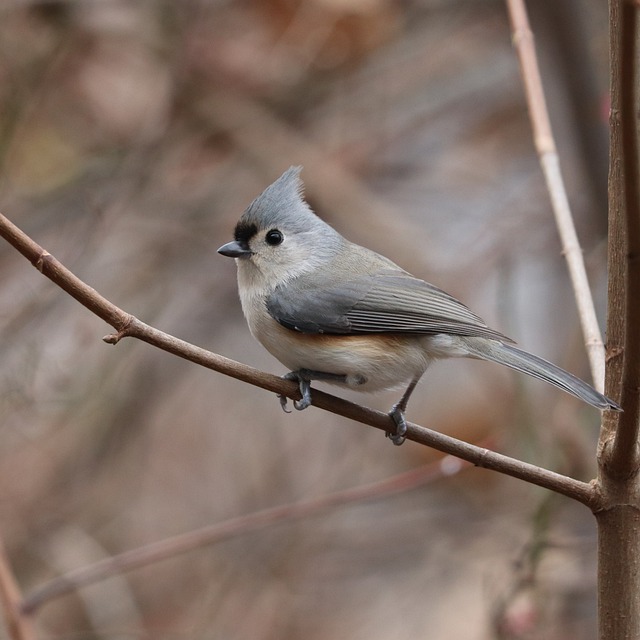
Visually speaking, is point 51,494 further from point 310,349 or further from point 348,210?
point 310,349

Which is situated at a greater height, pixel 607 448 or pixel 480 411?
pixel 480 411

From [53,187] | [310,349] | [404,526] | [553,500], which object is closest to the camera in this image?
[310,349]

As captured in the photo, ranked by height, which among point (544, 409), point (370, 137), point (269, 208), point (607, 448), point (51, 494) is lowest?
point (607, 448)

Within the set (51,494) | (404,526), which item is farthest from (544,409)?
(51,494)

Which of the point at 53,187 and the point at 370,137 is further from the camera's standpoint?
the point at 370,137

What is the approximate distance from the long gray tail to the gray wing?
3cm

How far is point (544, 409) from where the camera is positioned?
3.87 m

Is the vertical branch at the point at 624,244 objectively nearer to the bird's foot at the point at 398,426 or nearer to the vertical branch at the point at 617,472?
the vertical branch at the point at 617,472

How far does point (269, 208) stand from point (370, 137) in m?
2.22

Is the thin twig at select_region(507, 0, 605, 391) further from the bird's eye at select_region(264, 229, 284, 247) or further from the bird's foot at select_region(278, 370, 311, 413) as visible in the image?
the bird's eye at select_region(264, 229, 284, 247)

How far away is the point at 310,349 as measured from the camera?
2203mm

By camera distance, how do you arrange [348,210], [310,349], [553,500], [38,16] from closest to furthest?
1. [310,349]
2. [553,500]
3. [38,16]
4. [348,210]

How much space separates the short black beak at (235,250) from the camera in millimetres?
2396

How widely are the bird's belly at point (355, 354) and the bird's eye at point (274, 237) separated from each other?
294 mm
